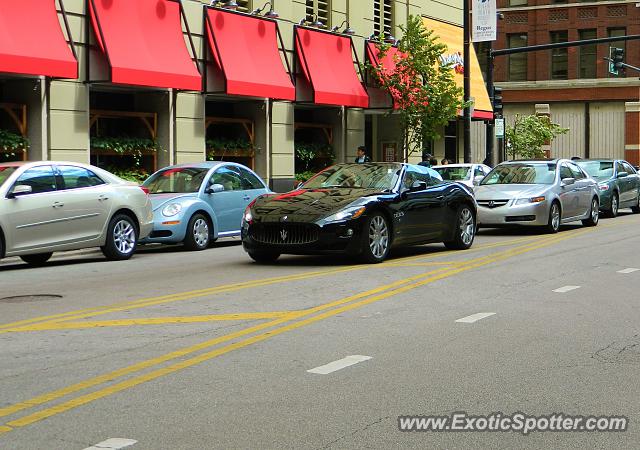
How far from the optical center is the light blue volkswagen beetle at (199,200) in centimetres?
1738

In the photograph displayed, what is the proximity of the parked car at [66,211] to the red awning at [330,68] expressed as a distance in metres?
14.0

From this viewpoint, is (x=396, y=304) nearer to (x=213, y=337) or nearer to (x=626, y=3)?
(x=213, y=337)

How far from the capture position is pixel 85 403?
6.00m

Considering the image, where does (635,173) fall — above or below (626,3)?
below

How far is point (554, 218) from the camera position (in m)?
20.7

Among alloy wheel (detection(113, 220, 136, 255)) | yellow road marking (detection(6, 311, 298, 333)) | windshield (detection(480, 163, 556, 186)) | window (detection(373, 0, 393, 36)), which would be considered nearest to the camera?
yellow road marking (detection(6, 311, 298, 333))

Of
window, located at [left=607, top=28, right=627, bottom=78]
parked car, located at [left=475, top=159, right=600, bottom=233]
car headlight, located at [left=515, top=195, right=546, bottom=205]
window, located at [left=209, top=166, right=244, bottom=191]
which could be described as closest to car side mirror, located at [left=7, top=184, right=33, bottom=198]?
window, located at [left=209, top=166, right=244, bottom=191]

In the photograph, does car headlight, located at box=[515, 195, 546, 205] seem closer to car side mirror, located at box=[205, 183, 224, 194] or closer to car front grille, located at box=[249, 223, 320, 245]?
car side mirror, located at box=[205, 183, 224, 194]

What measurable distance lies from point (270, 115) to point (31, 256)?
14342 millimetres

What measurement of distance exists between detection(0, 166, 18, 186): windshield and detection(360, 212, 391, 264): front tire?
5005 millimetres

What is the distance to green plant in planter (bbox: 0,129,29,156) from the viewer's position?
20797 millimetres

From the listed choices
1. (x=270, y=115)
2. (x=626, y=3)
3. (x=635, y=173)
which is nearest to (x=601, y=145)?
(x=626, y=3)

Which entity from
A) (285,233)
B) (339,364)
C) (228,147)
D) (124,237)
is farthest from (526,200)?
(339,364)

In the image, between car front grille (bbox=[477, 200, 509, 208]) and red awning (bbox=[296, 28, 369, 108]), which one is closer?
car front grille (bbox=[477, 200, 509, 208])
